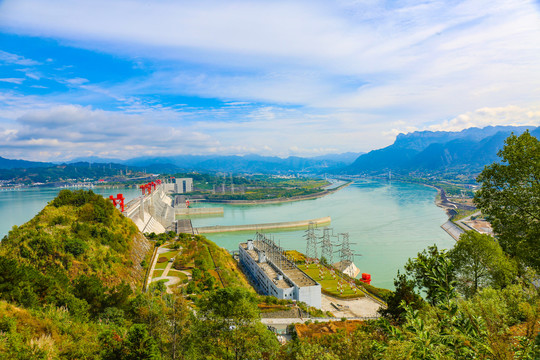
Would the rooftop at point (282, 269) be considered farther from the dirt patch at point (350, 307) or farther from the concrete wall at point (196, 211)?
the concrete wall at point (196, 211)

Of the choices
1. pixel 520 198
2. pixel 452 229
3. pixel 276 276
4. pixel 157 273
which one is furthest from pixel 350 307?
pixel 452 229

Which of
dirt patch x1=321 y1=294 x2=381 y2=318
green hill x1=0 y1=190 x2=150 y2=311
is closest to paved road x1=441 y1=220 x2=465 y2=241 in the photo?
dirt patch x1=321 y1=294 x2=381 y2=318

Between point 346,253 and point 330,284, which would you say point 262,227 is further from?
point 330,284

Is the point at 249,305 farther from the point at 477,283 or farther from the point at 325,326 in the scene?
the point at 477,283

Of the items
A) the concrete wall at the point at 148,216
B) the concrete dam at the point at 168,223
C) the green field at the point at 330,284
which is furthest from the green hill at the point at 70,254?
the concrete dam at the point at 168,223

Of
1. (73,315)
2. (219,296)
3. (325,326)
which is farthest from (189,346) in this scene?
(325,326)

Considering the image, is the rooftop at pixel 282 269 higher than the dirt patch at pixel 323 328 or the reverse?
the reverse
